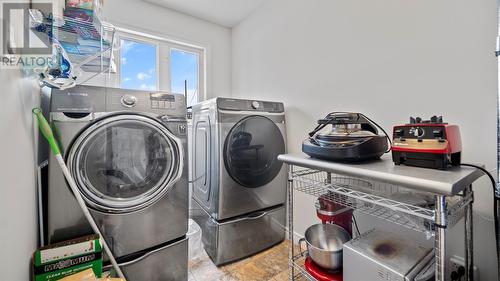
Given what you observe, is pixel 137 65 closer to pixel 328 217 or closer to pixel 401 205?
pixel 328 217

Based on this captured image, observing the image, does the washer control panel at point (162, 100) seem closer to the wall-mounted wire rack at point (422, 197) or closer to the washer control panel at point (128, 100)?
the washer control panel at point (128, 100)

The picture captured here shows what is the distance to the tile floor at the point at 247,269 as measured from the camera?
1.52 metres

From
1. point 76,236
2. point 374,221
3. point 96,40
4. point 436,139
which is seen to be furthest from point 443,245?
point 96,40

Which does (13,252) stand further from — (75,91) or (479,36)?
(479,36)

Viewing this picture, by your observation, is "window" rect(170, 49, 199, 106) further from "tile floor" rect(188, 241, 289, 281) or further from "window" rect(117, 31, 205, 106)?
"tile floor" rect(188, 241, 289, 281)

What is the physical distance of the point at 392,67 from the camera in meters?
1.31

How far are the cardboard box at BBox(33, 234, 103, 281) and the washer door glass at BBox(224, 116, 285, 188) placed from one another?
908mm

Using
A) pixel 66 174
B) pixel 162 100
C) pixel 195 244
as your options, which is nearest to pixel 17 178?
pixel 66 174

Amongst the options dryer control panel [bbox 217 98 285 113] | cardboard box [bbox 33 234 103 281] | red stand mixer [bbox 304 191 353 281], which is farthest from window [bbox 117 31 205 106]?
red stand mixer [bbox 304 191 353 281]

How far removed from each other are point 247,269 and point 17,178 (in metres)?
1.46

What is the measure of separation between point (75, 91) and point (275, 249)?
72.7 inches

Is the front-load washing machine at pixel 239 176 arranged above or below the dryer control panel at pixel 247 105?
below

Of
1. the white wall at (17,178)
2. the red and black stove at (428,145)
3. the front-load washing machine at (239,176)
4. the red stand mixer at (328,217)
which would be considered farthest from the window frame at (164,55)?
the red and black stove at (428,145)

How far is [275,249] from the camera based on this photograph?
74.3 inches
